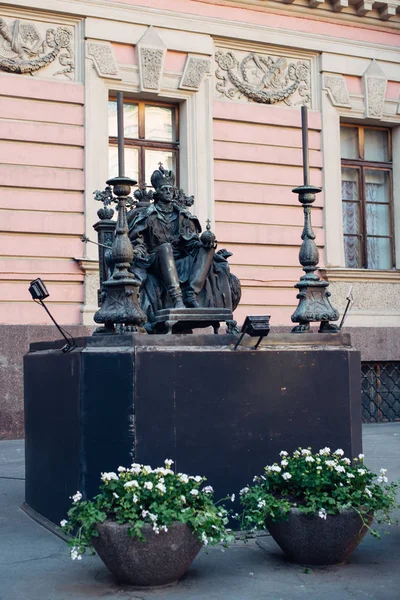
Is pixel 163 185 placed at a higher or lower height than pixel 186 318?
higher

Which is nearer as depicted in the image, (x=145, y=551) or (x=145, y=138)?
(x=145, y=551)

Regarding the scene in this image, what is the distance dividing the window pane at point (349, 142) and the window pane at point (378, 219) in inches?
42.6

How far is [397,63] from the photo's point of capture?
16.3 meters

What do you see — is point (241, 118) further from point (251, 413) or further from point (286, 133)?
point (251, 413)

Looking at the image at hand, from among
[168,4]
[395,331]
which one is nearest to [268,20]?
[168,4]

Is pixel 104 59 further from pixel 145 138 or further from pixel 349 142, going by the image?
pixel 349 142

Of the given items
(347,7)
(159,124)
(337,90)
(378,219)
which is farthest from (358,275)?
(347,7)

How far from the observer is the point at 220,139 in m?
14.6

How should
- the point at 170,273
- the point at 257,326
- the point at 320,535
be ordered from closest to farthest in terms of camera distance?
the point at 320,535
the point at 257,326
the point at 170,273

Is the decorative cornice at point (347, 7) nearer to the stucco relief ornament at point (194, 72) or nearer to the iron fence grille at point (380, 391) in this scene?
the stucco relief ornament at point (194, 72)

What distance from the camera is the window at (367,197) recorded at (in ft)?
52.4

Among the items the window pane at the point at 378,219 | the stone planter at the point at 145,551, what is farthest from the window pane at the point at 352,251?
the stone planter at the point at 145,551

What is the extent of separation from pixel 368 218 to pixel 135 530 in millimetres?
12443

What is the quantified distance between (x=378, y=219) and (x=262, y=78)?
3.65 metres
